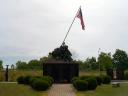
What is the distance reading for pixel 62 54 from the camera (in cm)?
5469

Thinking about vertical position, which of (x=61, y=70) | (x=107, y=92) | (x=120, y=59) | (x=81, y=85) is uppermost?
(x=120, y=59)

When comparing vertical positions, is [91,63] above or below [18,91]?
above

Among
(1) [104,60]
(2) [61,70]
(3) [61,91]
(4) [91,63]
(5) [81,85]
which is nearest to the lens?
(3) [61,91]

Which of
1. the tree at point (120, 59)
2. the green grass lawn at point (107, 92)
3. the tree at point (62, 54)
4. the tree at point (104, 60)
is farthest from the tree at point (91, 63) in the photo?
the green grass lawn at point (107, 92)

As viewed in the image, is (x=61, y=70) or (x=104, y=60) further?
(x=104, y=60)

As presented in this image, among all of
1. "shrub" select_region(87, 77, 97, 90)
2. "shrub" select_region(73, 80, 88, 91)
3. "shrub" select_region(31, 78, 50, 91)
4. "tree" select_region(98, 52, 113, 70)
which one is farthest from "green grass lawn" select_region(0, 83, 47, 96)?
"tree" select_region(98, 52, 113, 70)

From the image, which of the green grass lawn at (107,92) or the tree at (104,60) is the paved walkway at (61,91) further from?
the tree at (104,60)

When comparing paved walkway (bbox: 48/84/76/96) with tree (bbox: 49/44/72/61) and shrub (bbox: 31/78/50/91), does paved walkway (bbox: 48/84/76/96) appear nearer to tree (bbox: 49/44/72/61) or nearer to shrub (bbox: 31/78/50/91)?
shrub (bbox: 31/78/50/91)

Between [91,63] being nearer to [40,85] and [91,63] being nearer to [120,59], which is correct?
[120,59]

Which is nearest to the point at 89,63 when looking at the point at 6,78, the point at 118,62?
the point at 118,62

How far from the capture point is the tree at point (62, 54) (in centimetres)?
5450

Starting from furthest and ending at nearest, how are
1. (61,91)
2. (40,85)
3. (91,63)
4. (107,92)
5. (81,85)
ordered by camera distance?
(91,63)
(107,92)
(81,85)
(40,85)
(61,91)

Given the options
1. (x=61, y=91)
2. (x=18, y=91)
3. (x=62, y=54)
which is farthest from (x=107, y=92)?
(x=62, y=54)

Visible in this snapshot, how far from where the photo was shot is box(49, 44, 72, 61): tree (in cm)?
5450
